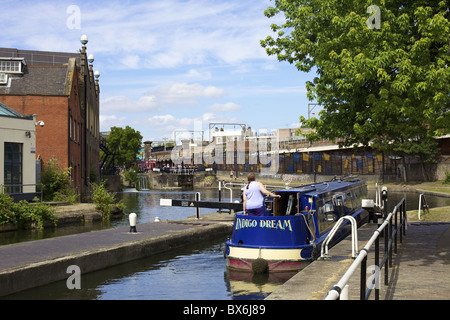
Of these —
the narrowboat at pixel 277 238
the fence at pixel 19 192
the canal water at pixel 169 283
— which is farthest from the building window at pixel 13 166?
the narrowboat at pixel 277 238

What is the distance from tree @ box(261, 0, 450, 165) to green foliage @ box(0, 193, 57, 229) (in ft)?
42.5

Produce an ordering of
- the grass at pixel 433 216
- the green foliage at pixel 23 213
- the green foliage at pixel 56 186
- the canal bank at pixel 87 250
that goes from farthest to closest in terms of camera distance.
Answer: the green foliage at pixel 56 186 < the grass at pixel 433 216 < the green foliage at pixel 23 213 < the canal bank at pixel 87 250

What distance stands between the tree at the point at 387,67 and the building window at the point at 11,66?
2626cm

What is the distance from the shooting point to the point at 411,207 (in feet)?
106

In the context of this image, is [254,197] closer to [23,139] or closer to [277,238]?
[277,238]

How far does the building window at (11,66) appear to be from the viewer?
34469 millimetres

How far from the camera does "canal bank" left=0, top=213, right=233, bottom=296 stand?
10344 mm

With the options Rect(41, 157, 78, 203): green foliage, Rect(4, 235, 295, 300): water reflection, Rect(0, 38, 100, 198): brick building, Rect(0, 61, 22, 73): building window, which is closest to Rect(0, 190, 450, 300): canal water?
Rect(4, 235, 295, 300): water reflection

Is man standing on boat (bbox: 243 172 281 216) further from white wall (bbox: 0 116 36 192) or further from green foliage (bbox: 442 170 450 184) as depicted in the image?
green foliage (bbox: 442 170 450 184)

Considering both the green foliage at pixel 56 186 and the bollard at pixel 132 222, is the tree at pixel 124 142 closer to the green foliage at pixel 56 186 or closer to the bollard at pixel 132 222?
the green foliage at pixel 56 186

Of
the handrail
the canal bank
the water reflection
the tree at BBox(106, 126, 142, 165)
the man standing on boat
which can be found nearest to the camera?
the water reflection

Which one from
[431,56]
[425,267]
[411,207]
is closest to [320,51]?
[431,56]

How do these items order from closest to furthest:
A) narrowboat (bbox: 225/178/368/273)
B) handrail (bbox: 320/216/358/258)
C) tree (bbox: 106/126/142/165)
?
handrail (bbox: 320/216/358/258), narrowboat (bbox: 225/178/368/273), tree (bbox: 106/126/142/165)

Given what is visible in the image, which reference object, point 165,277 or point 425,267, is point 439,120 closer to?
point 425,267
